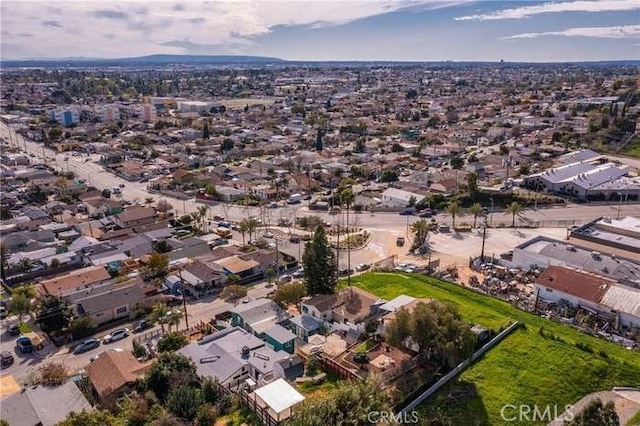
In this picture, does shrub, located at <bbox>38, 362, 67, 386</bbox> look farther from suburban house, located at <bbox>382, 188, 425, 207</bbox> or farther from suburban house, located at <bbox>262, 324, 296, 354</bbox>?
suburban house, located at <bbox>382, 188, 425, 207</bbox>

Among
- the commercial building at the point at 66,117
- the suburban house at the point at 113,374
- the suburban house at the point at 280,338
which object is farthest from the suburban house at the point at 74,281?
the commercial building at the point at 66,117

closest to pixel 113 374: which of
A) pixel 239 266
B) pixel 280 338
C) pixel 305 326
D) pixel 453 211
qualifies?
pixel 280 338

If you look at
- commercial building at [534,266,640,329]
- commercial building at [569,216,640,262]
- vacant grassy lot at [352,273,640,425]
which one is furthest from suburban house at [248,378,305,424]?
commercial building at [569,216,640,262]

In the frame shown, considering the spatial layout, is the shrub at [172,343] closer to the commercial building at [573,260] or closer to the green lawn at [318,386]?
the green lawn at [318,386]

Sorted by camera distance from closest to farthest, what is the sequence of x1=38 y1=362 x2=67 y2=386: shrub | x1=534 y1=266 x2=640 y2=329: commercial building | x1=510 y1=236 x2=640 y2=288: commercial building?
x1=38 y1=362 x2=67 y2=386: shrub < x1=534 y1=266 x2=640 y2=329: commercial building < x1=510 y1=236 x2=640 y2=288: commercial building

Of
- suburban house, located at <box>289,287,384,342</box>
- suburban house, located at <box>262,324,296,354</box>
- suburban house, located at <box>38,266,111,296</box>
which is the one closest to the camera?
suburban house, located at <box>262,324,296,354</box>

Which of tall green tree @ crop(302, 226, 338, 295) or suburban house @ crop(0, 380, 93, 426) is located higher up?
tall green tree @ crop(302, 226, 338, 295)

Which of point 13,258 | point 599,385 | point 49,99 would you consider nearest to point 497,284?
point 599,385
